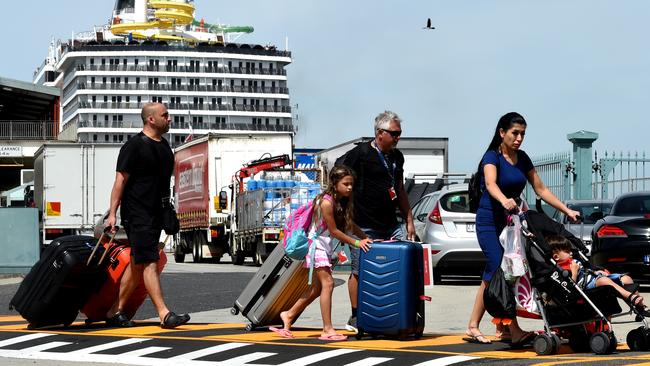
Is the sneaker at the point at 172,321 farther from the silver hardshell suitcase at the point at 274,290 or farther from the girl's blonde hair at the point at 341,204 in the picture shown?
the girl's blonde hair at the point at 341,204

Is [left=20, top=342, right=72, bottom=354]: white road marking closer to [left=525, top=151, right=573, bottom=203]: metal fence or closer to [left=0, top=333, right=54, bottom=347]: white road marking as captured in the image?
[left=0, top=333, right=54, bottom=347]: white road marking

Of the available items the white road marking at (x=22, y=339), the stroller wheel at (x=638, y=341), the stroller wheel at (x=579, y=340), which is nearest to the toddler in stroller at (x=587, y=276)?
the stroller wheel at (x=638, y=341)

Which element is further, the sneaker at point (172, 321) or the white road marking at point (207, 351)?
the sneaker at point (172, 321)

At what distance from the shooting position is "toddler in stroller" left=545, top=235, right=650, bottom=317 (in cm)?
980

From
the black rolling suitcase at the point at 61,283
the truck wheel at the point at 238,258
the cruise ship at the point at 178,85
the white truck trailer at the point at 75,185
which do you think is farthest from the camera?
the cruise ship at the point at 178,85

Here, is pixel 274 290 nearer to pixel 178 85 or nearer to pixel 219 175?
pixel 219 175

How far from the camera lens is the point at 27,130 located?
258 ft

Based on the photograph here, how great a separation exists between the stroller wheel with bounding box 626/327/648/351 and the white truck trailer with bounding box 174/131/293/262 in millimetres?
23287

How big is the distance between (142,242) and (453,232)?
8.71 m

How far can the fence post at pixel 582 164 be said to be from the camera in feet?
103

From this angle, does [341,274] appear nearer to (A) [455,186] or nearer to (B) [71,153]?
(A) [455,186]

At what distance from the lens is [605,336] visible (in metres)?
9.62

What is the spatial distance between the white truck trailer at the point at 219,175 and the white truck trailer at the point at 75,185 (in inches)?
101

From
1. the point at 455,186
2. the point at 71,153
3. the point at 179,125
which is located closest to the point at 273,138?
the point at 71,153
